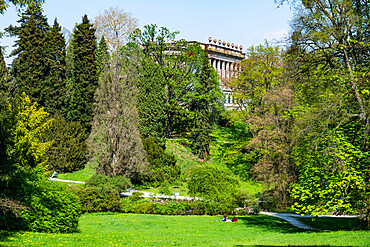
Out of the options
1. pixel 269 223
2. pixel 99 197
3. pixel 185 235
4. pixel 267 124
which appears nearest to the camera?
pixel 185 235

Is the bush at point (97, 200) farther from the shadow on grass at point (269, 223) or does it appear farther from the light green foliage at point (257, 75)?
the light green foliage at point (257, 75)

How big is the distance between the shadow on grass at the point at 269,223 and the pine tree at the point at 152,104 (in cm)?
1765

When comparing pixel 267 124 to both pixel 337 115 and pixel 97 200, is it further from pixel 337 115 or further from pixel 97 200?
pixel 97 200

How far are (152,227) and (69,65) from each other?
39152 millimetres

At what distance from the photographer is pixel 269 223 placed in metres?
22.7

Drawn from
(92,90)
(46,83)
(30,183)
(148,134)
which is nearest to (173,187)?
(148,134)

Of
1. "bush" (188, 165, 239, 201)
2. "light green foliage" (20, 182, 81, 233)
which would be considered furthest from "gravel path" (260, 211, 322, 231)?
"light green foliage" (20, 182, 81, 233)

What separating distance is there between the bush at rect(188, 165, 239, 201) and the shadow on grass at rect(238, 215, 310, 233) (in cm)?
274

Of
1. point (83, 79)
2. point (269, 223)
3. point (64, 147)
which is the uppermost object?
point (83, 79)

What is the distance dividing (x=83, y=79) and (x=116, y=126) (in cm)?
1296

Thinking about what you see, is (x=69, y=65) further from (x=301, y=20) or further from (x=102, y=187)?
(x=301, y=20)

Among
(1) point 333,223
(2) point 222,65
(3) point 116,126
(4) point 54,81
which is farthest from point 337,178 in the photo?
(2) point 222,65

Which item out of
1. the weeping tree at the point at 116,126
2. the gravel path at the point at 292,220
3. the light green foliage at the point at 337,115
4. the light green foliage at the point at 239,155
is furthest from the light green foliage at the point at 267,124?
the weeping tree at the point at 116,126

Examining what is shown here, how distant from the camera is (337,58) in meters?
18.7
